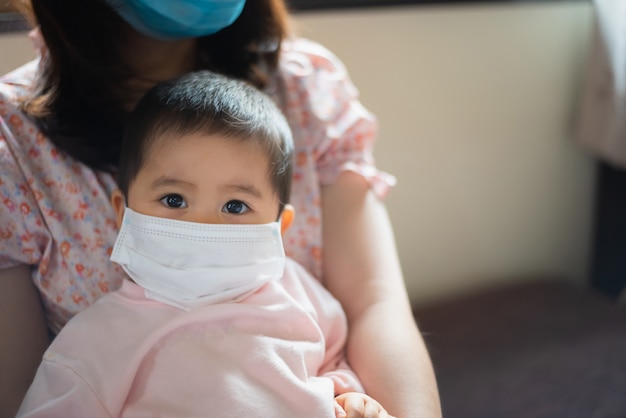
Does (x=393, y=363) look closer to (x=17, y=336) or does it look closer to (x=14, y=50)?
(x=17, y=336)

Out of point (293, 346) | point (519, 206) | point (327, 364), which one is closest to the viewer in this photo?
point (293, 346)

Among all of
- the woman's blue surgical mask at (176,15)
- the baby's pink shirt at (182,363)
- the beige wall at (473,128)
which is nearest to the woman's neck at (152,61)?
the woman's blue surgical mask at (176,15)

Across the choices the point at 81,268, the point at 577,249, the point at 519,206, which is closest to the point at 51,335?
the point at 81,268

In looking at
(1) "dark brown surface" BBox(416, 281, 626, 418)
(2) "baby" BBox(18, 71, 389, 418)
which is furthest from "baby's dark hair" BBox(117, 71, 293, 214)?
(1) "dark brown surface" BBox(416, 281, 626, 418)

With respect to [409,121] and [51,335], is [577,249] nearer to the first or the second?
[409,121]

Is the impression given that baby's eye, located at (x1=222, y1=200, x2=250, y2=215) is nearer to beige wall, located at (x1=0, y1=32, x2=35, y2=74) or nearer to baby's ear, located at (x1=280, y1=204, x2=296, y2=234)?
baby's ear, located at (x1=280, y1=204, x2=296, y2=234)

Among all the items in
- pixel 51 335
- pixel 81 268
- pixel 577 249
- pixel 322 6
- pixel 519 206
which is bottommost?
pixel 577 249

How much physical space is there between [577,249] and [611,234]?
5.1 inches

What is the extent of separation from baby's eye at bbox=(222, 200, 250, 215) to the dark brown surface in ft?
2.57

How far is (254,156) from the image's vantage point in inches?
35.7

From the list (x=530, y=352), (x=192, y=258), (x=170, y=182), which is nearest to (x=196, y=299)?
(x=192, y=258)

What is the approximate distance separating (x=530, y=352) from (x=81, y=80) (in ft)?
4.11

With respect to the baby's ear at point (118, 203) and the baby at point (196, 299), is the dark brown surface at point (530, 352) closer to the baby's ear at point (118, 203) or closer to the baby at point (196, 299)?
the baby at point (196, 299)

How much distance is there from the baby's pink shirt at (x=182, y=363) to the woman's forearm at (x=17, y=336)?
9 cm
